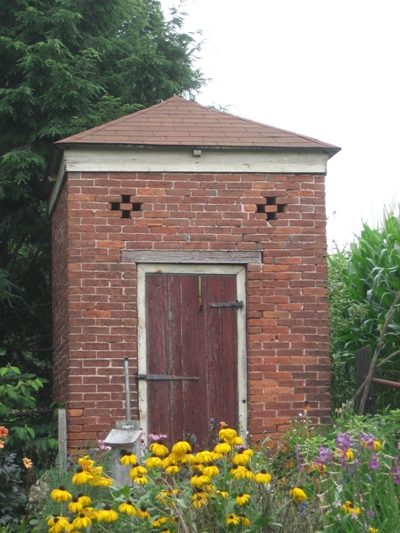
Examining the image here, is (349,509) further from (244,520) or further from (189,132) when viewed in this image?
(189,132)

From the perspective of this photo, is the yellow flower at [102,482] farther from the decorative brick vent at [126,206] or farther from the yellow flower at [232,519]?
the decorative brick vent at [126,206]

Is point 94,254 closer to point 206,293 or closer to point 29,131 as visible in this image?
point 206,293

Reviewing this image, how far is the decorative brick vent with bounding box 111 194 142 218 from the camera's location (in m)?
10.3

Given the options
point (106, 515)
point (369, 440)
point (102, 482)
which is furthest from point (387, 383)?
point (106, 515)

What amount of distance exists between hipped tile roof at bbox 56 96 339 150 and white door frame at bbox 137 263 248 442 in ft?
4.29

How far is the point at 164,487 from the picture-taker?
628 centimetres

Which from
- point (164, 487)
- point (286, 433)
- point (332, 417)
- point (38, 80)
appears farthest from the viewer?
point (38, 80)

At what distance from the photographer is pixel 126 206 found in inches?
405

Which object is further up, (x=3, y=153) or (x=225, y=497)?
(x=3, y=153)

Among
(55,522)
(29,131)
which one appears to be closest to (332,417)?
(55,522)

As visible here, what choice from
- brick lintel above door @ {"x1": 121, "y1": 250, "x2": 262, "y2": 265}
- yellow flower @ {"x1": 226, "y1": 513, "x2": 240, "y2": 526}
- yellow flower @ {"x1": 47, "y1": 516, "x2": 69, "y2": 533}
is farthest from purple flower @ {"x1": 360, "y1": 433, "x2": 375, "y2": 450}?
brick lintel above door @ {"x1": 121, "y1": 250, "x2": 262, "y2": 265}

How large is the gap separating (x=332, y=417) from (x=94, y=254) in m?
3.13

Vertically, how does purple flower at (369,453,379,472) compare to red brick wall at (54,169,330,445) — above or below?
below

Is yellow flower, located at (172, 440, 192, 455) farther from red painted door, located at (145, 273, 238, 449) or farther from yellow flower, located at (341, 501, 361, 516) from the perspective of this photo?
red painted door, located at (145, 273, 238, 449)
